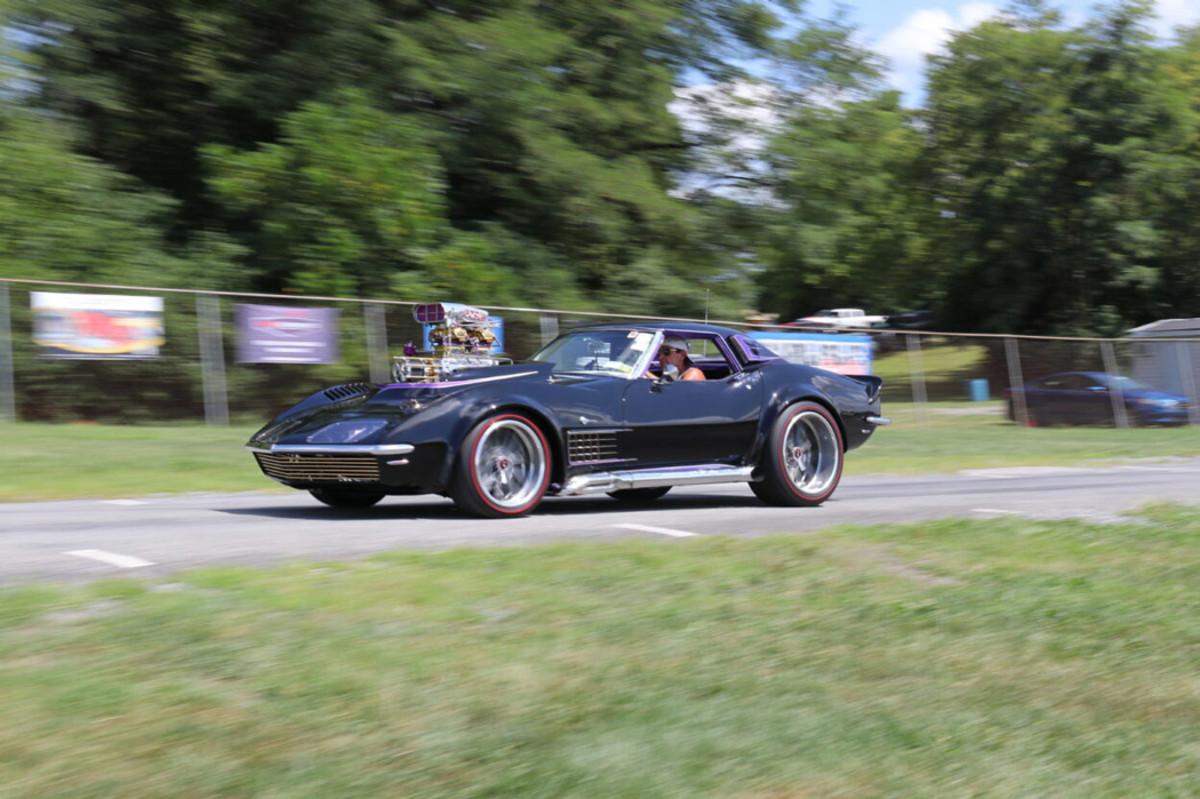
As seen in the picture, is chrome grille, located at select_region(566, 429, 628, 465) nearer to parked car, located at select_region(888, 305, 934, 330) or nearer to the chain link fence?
the chain link fence

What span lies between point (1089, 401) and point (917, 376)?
467 centimetres

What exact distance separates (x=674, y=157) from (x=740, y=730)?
22.4 m

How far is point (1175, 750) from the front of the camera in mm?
3549

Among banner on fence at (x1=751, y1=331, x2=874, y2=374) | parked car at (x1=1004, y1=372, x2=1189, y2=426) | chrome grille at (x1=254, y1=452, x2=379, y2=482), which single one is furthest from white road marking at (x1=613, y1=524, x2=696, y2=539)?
parked car at (x1=1004, y1=372, x2=1189, y2=426)

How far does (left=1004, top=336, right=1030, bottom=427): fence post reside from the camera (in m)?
25.5

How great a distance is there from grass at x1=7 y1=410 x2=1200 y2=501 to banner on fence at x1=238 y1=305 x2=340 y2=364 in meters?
1.08

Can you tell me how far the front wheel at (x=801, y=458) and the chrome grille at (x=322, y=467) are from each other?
3.35 metres

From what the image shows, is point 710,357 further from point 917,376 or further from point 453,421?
point 917,376

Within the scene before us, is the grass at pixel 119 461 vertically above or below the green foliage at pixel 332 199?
below

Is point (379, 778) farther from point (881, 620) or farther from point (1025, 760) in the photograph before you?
point (881, 620)

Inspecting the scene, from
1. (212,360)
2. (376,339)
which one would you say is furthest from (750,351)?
(212,360)

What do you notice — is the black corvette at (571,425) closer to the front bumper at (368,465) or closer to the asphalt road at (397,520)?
the front bumper at (368,465)

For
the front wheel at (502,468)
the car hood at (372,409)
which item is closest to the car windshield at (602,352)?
the car hood at (372,409)

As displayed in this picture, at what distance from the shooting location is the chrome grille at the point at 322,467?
26.0 feet
